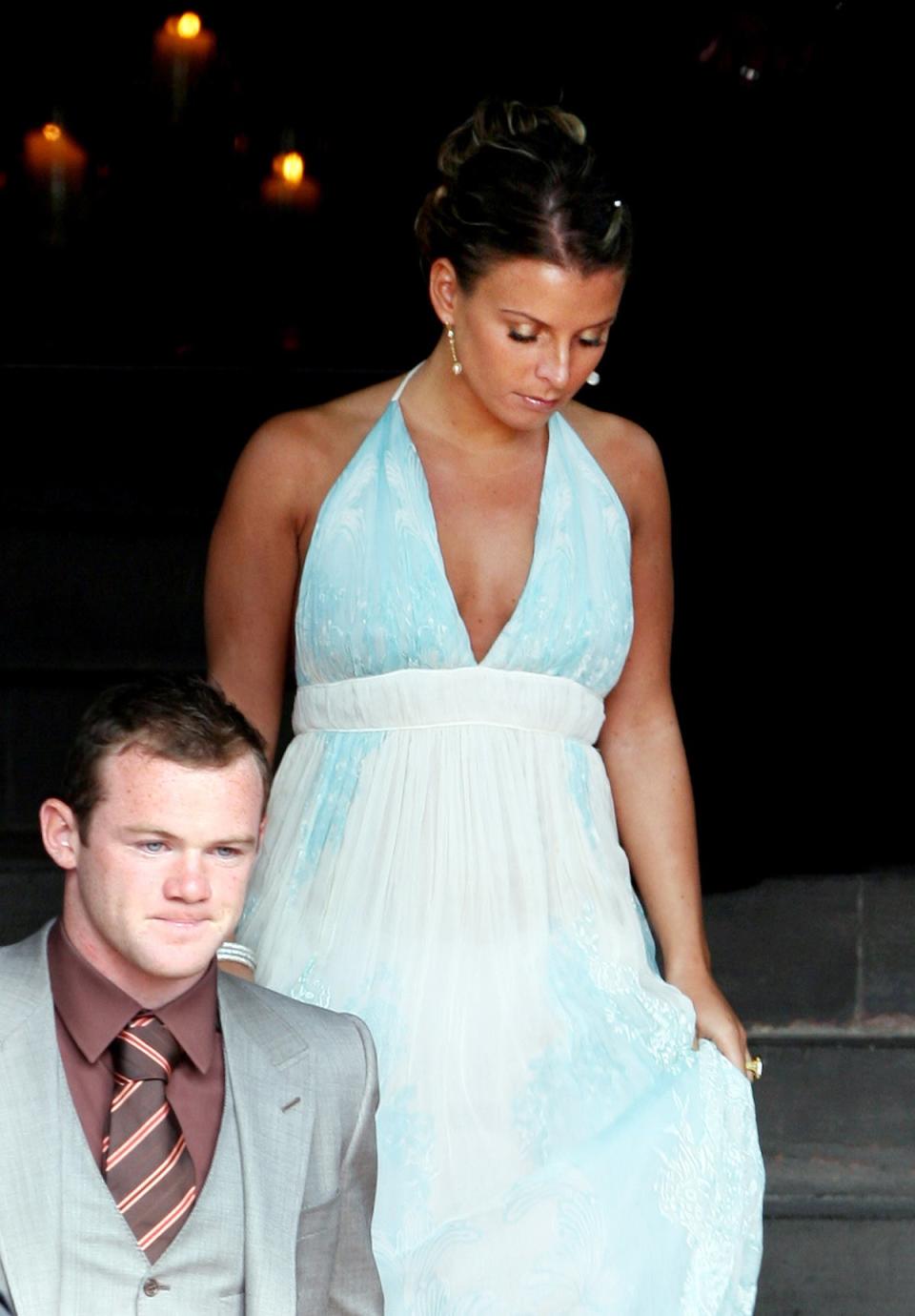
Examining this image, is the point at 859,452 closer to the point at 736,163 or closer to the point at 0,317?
the point at 736,163

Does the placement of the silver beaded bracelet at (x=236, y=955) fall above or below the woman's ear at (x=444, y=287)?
below

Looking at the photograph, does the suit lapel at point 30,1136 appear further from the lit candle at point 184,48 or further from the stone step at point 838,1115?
the lit candle at point 184,48

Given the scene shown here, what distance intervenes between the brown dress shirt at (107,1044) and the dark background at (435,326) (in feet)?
9.10

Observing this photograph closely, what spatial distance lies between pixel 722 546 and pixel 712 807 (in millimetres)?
785

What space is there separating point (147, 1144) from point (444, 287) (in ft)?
4.12

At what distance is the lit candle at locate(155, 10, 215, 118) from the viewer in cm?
665

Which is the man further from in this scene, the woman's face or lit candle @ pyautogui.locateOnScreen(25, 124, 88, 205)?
lit candle @ pyautogui.locateOnScreen(25, 124, 88, 205)

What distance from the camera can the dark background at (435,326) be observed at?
565cm

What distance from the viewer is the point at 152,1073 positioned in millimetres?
2297

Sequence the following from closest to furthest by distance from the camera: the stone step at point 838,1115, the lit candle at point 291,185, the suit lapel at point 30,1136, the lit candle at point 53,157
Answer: the suit lapel at point 30,1136 → the stone step at point 838,1115 → the lit candle at point 53,157 → the lit candle at point 291,185

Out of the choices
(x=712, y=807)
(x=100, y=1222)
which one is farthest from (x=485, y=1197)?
(x=712, y=807)

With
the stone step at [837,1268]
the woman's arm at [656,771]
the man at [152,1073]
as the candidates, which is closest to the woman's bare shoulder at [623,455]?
the woman's arm at [656,771]

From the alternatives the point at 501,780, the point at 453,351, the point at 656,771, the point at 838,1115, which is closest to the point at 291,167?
the point at 838,1115

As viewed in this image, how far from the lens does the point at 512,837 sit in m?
3.02
